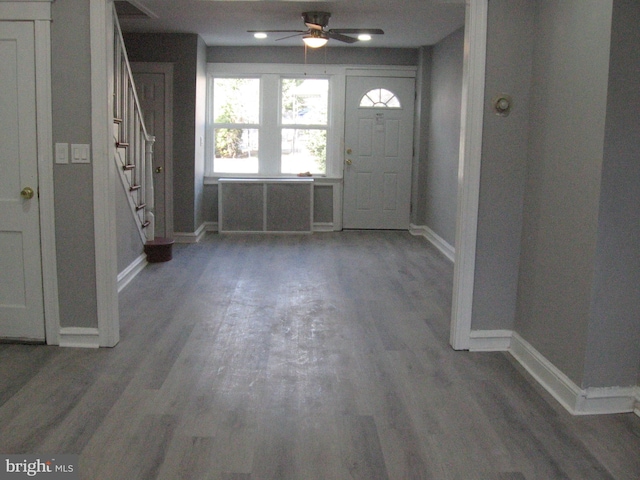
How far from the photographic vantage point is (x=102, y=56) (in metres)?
3.77

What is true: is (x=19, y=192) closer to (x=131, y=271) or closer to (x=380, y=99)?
(x=131, y=271)

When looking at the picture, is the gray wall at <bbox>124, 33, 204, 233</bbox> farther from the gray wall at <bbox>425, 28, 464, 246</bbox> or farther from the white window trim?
the gray wall at <bbox>425, 28, 464, 246</bbox>

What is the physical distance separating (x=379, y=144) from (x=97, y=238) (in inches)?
203

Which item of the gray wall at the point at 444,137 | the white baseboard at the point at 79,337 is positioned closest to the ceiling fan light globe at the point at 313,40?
the gray wall at the point at 444,137

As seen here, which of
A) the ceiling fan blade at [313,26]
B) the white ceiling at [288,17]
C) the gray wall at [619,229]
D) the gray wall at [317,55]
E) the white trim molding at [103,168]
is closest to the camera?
the gray wall at [619,229]

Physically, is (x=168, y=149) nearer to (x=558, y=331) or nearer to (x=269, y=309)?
(x=269, y=309)

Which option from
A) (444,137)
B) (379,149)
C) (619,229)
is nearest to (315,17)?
(444,137)

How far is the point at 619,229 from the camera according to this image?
9.91ft

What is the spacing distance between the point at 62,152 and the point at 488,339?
105 inches

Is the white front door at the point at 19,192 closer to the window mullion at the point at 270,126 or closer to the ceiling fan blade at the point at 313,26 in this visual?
the ceiling fan blade at the point at 313,26

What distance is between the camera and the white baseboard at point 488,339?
13.3ft

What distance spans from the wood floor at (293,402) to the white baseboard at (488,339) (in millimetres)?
70

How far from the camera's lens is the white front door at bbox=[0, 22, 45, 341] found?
3816mm

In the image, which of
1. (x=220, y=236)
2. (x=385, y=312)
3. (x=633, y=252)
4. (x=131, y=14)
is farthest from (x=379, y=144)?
(x=633, y=252)
